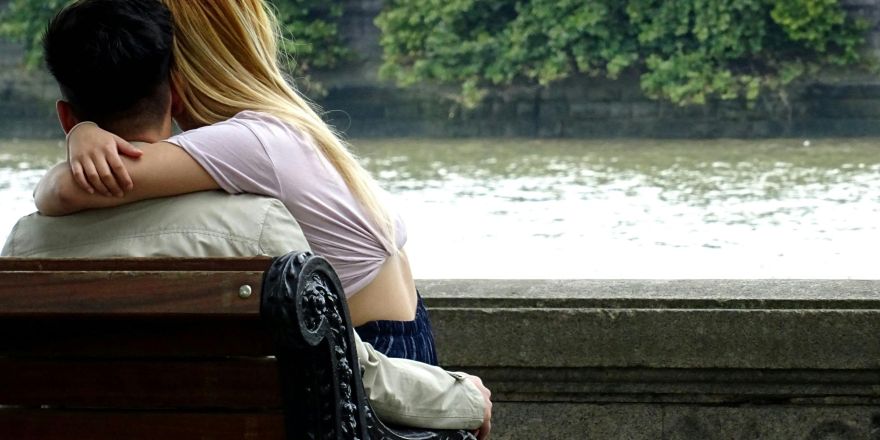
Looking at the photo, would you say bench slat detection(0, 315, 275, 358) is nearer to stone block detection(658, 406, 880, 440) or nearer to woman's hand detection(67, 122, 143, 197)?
woman's hand detection(67, 122, 143, 197)

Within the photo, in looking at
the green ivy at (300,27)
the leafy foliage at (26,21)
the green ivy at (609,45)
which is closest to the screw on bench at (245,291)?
the green ivy at (300,27)

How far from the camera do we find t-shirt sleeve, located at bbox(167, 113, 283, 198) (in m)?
1.30

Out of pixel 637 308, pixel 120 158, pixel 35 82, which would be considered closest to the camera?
pixel 120 158

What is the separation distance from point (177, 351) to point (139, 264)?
89 mm

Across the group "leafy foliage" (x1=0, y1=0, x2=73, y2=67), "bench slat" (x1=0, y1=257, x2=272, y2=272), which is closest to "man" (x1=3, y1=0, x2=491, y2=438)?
"bench slat" (x1=0, y1=257, x2=272, y2=272)

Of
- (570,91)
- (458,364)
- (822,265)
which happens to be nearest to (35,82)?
(570,91)

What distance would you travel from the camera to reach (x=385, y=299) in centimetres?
149

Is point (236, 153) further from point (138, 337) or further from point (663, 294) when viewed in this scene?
point (663, 294)

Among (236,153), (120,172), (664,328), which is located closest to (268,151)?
(236,153)

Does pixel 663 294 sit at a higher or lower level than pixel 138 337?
lower

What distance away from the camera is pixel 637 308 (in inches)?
86.7

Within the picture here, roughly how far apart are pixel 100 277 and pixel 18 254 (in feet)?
1.14

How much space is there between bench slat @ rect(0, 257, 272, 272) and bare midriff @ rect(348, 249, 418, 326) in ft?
1.16

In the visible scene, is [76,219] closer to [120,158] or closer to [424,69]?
[120,158]
